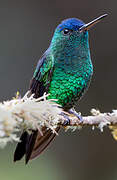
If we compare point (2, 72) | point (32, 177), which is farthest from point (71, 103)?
point (2, 72)

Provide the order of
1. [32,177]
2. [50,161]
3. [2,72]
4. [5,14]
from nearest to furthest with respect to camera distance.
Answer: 1. [32,177]
2. [50,161]
3. [2,72]
4. [5,14]

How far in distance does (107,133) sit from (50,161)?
120 cm

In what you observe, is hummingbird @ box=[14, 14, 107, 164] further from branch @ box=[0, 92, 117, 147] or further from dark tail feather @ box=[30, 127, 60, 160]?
branch @ box=[0, 92, 117, 147]

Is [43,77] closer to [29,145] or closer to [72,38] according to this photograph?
[72,38]

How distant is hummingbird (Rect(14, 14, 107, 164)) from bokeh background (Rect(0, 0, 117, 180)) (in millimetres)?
2727

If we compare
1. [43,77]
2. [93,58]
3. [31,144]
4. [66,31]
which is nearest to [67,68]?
[43,77]

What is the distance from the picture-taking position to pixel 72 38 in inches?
122

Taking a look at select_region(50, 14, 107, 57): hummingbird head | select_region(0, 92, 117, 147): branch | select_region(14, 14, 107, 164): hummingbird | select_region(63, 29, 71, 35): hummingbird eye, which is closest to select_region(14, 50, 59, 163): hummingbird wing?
select_region(14, 14, 107, 164): hummingbird

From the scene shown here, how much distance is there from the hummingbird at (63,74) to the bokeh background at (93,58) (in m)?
2.73

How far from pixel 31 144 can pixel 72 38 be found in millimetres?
1000

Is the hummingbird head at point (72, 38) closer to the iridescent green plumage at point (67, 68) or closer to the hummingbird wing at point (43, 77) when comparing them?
the iridescent green plumage at point (67, 68)

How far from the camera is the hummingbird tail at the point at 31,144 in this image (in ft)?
9.01

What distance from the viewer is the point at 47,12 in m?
6.35

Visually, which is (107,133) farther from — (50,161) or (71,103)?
(71,103)
